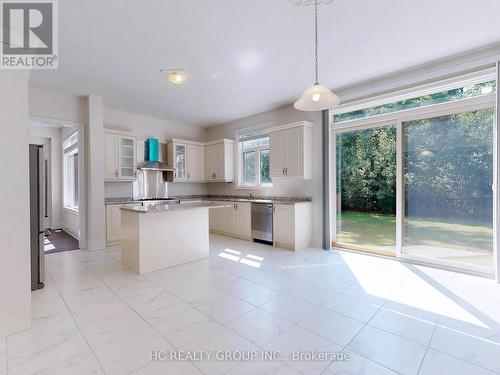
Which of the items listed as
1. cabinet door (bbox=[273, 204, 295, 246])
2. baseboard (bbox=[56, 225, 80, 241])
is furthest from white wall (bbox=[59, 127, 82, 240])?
cabinet door (bbox=[273, 204, 295, 246])

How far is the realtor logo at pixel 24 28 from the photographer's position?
2186mm

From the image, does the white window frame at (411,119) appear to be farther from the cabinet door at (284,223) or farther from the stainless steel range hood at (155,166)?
the stainless steel range hood at (155,166)

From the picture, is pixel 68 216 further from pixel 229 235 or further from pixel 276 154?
pixel 276 154

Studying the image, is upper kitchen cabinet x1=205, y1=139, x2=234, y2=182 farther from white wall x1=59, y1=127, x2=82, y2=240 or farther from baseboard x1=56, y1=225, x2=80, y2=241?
baseboard x1=56, y1=225, x2=80, y2=241

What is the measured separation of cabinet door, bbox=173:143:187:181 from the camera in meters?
5.92

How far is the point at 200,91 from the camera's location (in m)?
4.28

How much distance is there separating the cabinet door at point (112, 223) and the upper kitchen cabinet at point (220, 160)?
2335 millimetres

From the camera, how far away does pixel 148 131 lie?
5.77m

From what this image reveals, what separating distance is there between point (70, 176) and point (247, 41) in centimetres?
633

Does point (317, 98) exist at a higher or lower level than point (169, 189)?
higher

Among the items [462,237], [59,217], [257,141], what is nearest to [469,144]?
[462,237]

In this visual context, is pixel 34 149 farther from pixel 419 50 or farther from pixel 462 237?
pixel 462 237

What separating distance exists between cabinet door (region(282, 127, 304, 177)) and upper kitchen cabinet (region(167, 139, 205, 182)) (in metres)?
2.52

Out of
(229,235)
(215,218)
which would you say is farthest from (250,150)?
(229,235)
